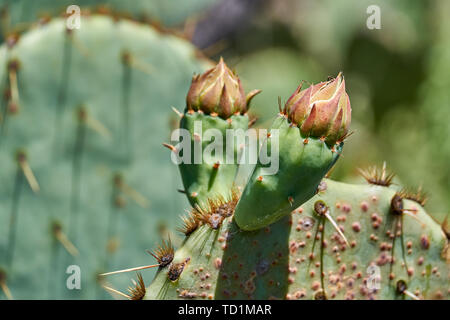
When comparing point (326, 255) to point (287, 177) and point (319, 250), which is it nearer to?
point (319, 250)

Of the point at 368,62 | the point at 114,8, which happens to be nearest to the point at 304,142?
the point at 114,8

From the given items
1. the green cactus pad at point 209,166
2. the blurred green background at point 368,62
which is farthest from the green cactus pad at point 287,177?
the blurred green background at point 368,62

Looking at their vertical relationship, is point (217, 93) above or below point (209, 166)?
above

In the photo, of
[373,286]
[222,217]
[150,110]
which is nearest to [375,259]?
[373,286]

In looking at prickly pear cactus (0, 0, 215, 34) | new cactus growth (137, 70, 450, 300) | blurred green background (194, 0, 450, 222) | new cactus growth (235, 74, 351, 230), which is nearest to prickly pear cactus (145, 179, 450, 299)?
new cactus growth (137, 70, 450, 300)

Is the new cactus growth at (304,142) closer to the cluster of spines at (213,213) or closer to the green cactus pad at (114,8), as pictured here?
the cluster of spines at (213,213)

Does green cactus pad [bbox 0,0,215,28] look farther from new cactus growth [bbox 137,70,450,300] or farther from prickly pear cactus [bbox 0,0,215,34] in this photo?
new cactus growth [bbox 137,70,450,300]
